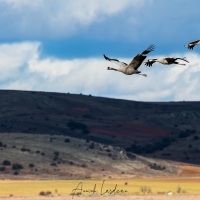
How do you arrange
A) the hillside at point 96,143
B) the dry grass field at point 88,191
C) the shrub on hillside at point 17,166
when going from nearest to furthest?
1. the dry grass field at point 88,191
2. the shrub on hillside at point 17,166
3. the hillside at point 96,143

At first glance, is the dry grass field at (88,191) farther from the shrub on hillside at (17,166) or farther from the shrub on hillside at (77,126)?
the shrub on hillside at (77,126)

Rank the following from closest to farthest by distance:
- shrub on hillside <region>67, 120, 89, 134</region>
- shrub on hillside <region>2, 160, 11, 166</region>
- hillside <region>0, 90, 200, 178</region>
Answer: shrub on hillside <region>2, 160, 11, 166</region>
hillside <region>0, 90, 200, 178</region>
shrub on hillside <region>67, 120, 89, 134</region>

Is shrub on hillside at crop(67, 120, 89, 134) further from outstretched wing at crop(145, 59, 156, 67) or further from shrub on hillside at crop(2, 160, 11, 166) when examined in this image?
outstretched wing at crop(145, 59, 156, 67)

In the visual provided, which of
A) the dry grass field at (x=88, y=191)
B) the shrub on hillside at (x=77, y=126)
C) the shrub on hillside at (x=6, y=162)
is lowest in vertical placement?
the dry grass field at (x=88, y=191)

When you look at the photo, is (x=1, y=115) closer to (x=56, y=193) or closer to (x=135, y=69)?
(x=56, y=193)

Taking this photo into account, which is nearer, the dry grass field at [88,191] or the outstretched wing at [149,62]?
the outstretched wing at [149,62]

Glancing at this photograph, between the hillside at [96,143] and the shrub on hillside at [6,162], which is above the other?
the hillside at [96,143]

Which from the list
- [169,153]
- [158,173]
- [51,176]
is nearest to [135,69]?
[51,176]

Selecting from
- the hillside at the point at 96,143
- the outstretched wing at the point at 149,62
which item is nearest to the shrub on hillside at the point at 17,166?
the hillside at the point at 96,143

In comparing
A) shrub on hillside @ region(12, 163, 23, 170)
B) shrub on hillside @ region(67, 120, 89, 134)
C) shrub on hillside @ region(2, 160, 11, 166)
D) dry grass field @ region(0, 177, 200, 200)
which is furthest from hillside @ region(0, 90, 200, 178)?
dry grass field @ region(0, 177, 200, 200)

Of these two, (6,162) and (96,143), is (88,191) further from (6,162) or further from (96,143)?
(96,143)

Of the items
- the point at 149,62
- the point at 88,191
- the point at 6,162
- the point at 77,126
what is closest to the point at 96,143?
the point at 6,162

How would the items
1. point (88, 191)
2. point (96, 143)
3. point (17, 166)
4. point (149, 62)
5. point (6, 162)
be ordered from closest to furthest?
point (149, 62) → point (88, 191) → point (17, 166) → point (6, 162) → point (96, 143)

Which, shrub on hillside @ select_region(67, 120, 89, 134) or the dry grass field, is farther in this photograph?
shrub on hillside @ select_region(67, 120, 89, 134)
